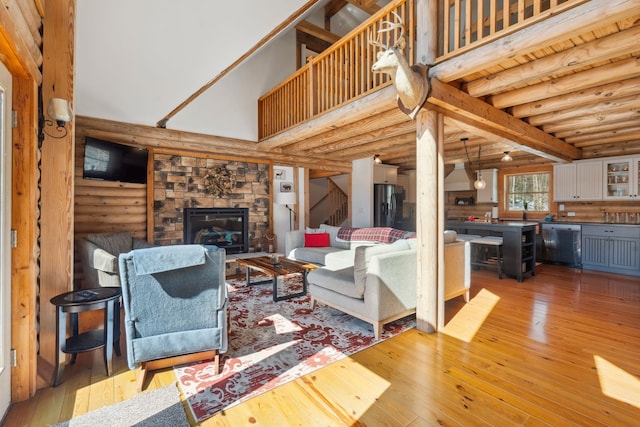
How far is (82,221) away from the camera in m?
4.21

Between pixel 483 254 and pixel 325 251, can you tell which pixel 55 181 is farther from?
pixel 483 254

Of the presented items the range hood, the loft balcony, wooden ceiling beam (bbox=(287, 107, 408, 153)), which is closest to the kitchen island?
the loft balcony

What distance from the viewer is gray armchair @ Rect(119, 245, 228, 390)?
1957 mm

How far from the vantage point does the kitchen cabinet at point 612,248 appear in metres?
5.07

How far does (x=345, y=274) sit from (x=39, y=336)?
260 cm

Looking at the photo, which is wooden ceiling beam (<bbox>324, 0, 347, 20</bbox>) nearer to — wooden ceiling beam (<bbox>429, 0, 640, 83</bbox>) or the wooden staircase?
the wooden staircase

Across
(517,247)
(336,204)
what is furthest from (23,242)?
(336,204)

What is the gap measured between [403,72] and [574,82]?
5.36 feet

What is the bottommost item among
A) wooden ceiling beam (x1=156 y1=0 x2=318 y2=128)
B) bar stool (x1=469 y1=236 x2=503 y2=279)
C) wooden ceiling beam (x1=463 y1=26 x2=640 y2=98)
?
bar stool (x1=469 y1=236 x2=503 y2=279)

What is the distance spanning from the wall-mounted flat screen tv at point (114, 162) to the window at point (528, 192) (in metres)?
7.94

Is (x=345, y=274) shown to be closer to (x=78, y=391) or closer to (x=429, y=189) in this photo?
(x=429, y=189)

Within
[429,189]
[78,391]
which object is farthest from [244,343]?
[429,189]

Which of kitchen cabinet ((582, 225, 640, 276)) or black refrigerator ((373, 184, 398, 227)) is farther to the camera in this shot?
black refrigerator ((373, 184, 398, 227))

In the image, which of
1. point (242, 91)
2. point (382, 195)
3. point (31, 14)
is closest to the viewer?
point (31, 14)
